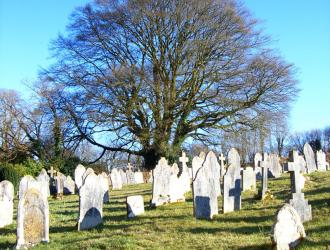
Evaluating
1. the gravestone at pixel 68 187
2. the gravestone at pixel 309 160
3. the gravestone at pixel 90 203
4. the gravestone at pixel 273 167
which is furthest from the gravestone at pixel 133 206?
the gravestone at pixel 68 187

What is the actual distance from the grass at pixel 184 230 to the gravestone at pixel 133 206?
18cm

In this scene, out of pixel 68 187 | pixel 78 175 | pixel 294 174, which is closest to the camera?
pixel 294 174

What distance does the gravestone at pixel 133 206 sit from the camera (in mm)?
11641

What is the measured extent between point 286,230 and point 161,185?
7.23 metres

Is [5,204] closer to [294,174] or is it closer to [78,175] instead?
[78,175]

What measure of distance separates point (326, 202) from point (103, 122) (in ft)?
59.5

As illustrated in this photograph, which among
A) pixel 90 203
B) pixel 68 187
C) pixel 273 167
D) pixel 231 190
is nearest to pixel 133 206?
pixel 90 203

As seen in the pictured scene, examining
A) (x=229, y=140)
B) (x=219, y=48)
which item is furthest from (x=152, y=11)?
(x=229, y=140)

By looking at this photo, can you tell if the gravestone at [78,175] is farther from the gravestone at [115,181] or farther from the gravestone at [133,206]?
the gravestone at [133,206]

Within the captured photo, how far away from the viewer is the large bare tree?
26.8m

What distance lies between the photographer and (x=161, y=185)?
14367 millimetres

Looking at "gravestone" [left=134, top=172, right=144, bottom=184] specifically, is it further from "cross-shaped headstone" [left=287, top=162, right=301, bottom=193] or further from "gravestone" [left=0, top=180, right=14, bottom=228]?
"cross-shaped headstone" [left=287, top=162, right=301, bottom=193]

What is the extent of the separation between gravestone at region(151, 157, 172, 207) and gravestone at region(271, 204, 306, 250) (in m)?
6.49

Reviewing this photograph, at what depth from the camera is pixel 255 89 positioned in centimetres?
2709
